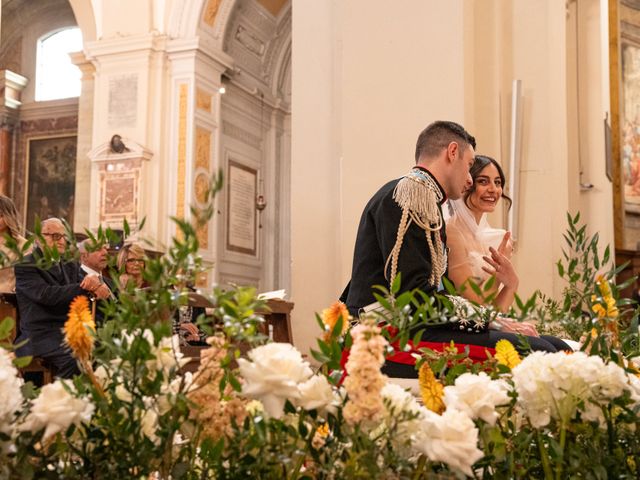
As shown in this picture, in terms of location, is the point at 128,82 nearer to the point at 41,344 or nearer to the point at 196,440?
the point at 41,344

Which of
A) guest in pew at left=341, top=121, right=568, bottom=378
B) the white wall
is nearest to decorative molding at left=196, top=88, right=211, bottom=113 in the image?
the white wall

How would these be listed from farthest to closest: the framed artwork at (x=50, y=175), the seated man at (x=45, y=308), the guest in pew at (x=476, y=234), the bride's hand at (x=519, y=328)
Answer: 1. the framed artwork at (x=50, y=175)
2. the seated man at (x=45, y=308)
3. the guest in pew at (x=476, y=234)
4. the bride's hand at (x=519, y=328)

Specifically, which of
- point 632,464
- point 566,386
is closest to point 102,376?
point 566,386

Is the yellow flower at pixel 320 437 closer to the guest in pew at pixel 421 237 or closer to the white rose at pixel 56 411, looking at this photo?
the white rose at pixel 56 411

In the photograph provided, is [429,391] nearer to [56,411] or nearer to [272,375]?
[272,375]

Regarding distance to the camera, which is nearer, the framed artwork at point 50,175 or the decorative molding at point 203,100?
the decorative molding at point 203,100

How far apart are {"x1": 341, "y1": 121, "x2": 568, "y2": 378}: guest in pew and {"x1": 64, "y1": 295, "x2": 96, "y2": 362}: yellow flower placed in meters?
1.94

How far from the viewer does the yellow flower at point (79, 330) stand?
978mm

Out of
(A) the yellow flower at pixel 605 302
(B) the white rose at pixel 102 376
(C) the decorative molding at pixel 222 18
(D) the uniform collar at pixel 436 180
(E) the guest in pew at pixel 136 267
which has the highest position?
(C) the decorative molding at pixel 222 18

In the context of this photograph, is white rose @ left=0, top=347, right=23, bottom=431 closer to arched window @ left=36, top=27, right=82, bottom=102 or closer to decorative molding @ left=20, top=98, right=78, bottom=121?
decorative molding @ left=20, top=98, right=78, bottom=121

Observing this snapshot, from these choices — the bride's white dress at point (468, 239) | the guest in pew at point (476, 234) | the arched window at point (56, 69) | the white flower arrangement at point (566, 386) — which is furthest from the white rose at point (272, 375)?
the arched window at point (56, 69)

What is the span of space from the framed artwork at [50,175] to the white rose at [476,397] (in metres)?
17.9

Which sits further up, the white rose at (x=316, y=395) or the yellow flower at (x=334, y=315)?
the yellow flower at (x=334, y=315)

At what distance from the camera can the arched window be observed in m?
19.4
